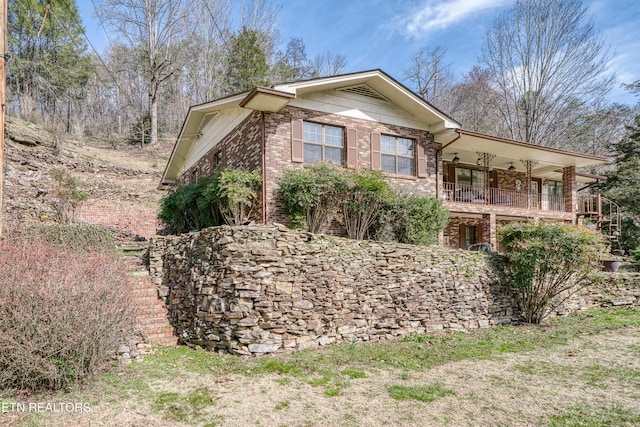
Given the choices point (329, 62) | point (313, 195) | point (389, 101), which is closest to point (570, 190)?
point (389, 101)

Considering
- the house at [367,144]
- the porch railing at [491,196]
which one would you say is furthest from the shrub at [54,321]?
the porch railing at [491,196]

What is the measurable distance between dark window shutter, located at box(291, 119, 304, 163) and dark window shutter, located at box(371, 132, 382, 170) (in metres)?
2.54

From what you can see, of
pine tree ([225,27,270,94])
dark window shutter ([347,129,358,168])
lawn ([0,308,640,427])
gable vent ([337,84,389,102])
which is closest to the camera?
lawn ([0,308,640,427])

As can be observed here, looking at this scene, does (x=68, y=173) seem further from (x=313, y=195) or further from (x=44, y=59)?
(x=44, y=59)

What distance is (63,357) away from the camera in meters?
4.91

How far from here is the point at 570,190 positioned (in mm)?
17672

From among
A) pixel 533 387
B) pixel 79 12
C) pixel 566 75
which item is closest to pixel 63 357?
pixel 533 387

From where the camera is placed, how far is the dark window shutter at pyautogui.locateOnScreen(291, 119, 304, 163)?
11.1 m

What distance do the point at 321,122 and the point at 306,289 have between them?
6.14m

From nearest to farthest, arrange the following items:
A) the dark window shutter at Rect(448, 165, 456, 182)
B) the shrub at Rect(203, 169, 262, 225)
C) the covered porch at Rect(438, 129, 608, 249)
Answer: the shrub at Rect(203, 169, 262, 225) → the covered porch at Rect(438, 129, 608, 249) → the dark window shutter at Rect(448, 165, 456, 182)

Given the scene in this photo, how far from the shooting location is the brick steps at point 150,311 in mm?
7430

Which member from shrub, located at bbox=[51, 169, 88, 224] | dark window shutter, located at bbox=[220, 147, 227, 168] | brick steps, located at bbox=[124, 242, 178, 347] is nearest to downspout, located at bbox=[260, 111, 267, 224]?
dark window shutter, located at bbox=[220, 147, 227, 168]

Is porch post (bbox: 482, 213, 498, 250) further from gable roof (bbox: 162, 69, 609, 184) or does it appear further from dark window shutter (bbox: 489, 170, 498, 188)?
dark window shutter (bbox: 489, 170, 498, 188)

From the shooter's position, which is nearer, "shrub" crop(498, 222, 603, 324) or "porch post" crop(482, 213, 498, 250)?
"shrub" crop(498, 222, 603, 324)
